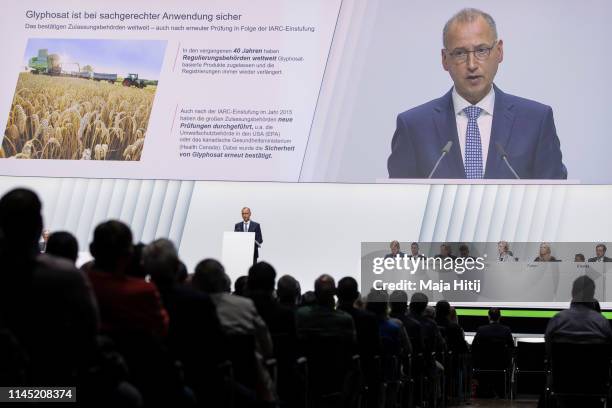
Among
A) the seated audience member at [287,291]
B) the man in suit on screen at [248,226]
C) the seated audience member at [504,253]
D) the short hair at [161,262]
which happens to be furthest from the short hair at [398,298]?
the seated audience member at [504,253]

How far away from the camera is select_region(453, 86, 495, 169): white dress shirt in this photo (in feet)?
40.4

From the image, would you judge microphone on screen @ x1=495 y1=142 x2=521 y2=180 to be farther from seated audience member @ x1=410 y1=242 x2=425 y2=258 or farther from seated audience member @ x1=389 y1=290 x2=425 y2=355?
seated audience member @ x1=389 y1=290 x2=425 y2=355

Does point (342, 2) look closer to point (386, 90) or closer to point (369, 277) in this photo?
point (386, 90)

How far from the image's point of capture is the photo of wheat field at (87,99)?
13.2 meters

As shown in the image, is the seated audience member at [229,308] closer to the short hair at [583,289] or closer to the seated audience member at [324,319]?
the seated audience member at [324,319]

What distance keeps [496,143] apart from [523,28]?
1450mm

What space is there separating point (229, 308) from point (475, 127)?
26.9ft

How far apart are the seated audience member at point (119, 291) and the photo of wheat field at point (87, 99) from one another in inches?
380

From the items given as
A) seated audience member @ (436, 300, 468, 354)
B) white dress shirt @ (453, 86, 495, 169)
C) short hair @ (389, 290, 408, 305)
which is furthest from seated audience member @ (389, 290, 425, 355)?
white dress shirt @ (453, 86, 495, 169)

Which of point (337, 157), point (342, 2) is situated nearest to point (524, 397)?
point (337, 157)

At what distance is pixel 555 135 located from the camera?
40.1 feet

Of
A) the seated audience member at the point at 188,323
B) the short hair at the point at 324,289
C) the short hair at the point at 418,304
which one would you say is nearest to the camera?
the seated audience member at the point at 188,323

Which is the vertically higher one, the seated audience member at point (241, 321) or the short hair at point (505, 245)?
the short hair at point (505, 245)

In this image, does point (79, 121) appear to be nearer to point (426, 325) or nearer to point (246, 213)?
point (246, 213)
